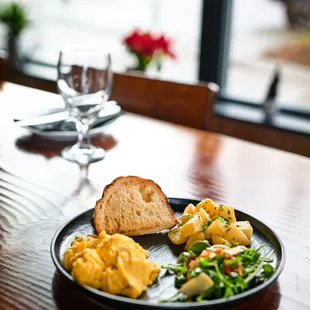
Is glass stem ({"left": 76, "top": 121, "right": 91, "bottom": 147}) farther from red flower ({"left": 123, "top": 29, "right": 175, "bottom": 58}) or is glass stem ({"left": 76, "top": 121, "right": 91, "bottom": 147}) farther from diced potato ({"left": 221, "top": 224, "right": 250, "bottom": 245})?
red flower ({"left": 123, "top": 29, "right": 175, "bottom": 58})

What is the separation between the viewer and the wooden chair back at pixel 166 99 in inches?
72.8

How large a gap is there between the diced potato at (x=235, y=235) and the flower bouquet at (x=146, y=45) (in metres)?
1.86

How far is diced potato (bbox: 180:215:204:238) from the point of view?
2.87 ft

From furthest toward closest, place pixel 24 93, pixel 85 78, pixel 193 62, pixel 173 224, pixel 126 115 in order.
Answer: pixel 193 62
pixel 24 93
pixel 126 115
pixel 85 78
pixel 173 224

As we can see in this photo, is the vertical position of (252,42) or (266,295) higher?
(252,42)

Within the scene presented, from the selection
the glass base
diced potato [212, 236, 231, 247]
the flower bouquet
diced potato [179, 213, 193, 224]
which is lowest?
the glass base

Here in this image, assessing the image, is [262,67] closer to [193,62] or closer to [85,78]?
[193,62]

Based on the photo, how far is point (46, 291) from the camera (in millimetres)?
797

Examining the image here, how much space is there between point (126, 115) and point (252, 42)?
3.90 feet

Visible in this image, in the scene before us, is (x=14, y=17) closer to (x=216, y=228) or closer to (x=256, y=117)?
(x=256, y=117)

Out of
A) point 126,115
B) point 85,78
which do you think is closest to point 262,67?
point 126,115

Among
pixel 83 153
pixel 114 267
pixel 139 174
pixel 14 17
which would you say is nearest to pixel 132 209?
pixel 114 267

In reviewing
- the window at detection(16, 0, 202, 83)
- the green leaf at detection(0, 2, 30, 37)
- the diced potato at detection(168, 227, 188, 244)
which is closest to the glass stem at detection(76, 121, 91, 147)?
the diced potato at detection(168, 227, 188, 244)

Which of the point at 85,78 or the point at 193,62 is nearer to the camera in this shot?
the point at 85,78
